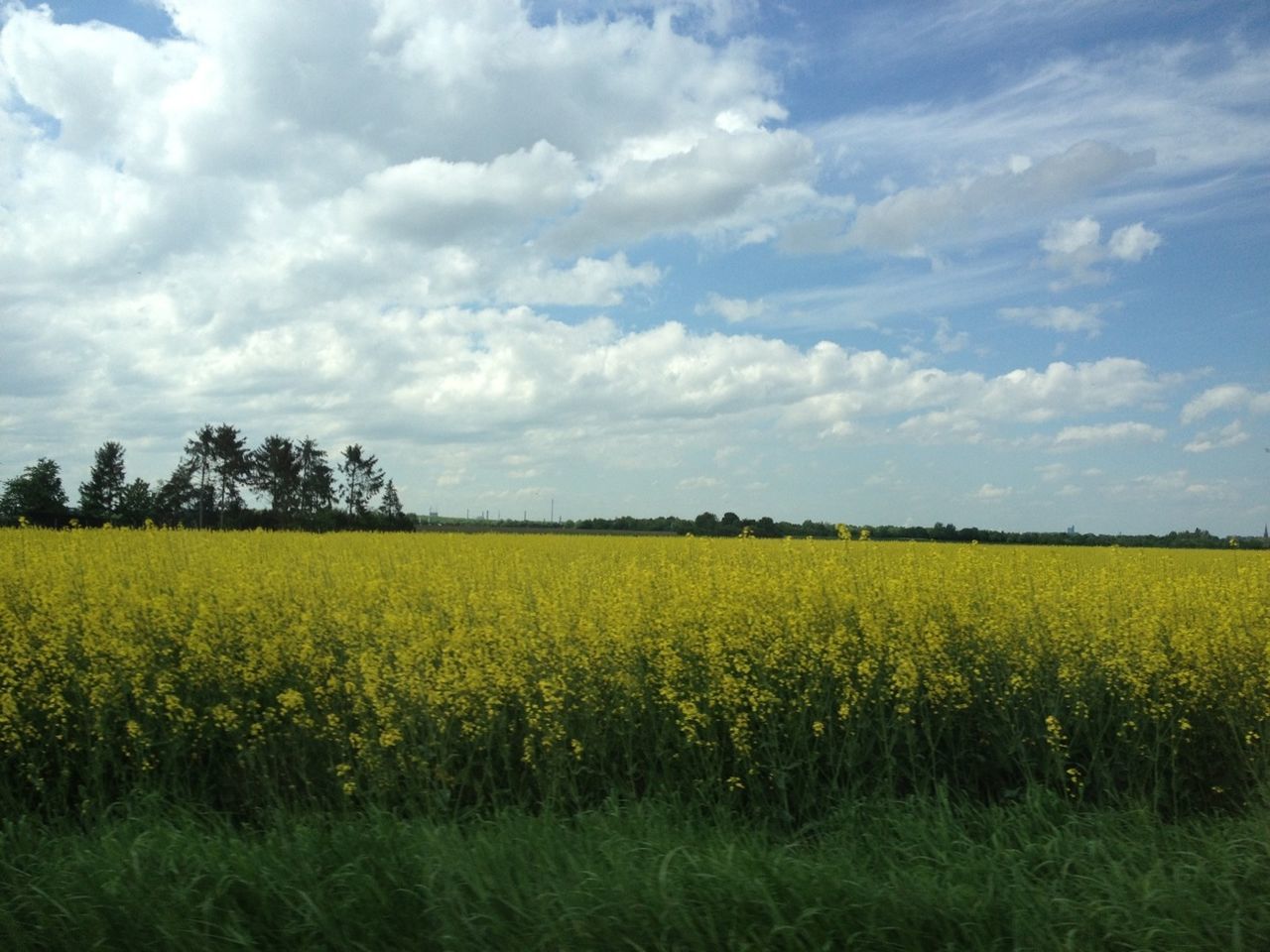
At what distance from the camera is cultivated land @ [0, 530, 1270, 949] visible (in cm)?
357

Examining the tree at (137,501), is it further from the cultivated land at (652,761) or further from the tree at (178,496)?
the cultivated land at (652,761)

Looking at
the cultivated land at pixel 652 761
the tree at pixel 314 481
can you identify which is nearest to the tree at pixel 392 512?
the tree at pixel 314 481

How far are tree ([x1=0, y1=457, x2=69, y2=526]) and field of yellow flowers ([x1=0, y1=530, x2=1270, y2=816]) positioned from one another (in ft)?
54.5

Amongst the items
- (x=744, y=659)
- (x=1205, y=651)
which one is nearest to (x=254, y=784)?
(x=744, y=659)

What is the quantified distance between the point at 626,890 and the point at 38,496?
22833 millimetres

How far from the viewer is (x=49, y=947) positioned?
362cm

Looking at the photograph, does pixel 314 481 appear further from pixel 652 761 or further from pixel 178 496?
pixel 652 761

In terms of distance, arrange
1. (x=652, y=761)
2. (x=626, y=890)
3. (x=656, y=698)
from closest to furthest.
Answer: (x=626, y=890)
(x=652, y=761)
(x=656, y=698)

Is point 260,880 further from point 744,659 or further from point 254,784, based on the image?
point 744,659

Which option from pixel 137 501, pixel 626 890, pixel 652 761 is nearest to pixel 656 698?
pixel 652 761

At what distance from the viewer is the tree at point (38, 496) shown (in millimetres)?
21422

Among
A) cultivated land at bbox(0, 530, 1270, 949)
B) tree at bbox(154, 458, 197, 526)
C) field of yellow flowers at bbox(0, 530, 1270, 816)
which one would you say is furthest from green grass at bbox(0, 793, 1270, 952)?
tree at bbox(154, 458, 197, 526)

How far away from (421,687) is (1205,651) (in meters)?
5.03

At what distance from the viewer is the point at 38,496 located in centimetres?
2181
